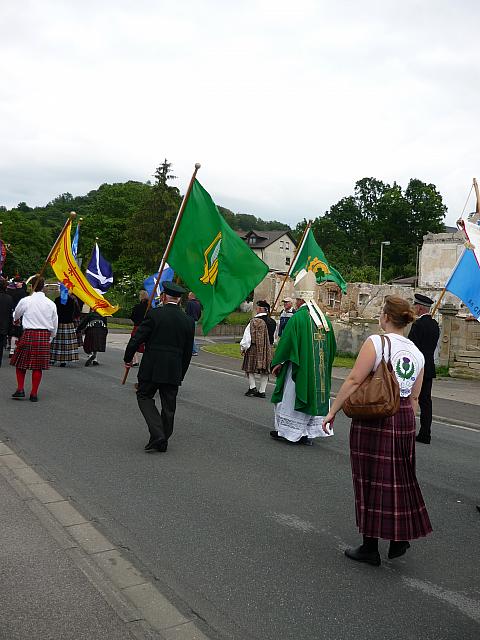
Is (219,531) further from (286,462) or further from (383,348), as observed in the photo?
(286,462)

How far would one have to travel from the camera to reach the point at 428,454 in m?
8.50

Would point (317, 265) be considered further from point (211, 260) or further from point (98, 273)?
point (211, 260)

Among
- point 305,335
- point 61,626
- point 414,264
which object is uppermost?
point 414,264

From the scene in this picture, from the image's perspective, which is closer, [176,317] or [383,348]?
[383,348]

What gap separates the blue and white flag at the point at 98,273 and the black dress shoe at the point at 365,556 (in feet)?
43.2

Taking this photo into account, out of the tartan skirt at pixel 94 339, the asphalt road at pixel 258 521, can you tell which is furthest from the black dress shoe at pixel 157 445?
the tartan skirt at pixel 94 339

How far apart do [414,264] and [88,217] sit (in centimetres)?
3701

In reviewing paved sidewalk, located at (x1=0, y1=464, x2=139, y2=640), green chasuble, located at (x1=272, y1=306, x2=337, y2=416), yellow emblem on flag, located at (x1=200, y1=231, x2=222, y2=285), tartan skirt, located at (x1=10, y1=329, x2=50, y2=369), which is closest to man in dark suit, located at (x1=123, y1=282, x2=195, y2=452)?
yellow emblem on flag, located at (x1=200, y1=231, x2=222, y2=285)

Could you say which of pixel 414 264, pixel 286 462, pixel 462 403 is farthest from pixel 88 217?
pixel 286 462

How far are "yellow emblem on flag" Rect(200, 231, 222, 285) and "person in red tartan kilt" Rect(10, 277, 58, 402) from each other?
2.71 m

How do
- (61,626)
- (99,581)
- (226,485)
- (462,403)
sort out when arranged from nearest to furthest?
(61,626)
(99,581)
(226,485)
(462,403)

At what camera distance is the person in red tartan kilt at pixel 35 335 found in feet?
33.6

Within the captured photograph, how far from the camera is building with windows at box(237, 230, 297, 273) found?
86062 mm

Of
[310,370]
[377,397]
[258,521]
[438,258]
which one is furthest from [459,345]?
[438,258]
